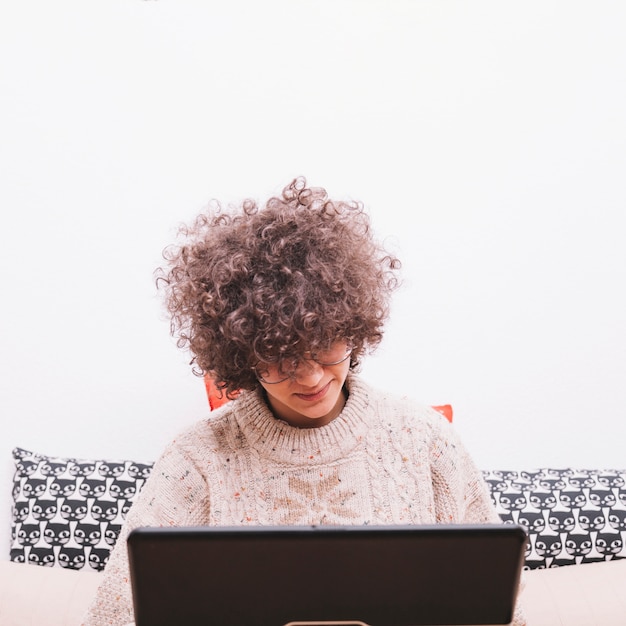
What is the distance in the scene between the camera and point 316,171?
1853 mm

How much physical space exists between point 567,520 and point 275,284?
3.39ft

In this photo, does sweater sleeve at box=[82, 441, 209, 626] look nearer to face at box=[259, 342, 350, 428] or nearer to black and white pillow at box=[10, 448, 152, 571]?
face at box=[259, 342, 350, 428]

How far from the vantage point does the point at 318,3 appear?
182cm

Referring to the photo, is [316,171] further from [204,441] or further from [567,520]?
[567,520]

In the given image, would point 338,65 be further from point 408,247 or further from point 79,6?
point 79,6

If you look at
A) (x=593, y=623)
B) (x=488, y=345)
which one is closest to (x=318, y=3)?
(x=488, y=345)

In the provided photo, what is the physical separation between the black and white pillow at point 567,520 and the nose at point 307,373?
0.82m

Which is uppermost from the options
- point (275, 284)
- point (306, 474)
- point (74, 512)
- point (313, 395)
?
point (275, 284)

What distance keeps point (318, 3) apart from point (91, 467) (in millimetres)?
1295

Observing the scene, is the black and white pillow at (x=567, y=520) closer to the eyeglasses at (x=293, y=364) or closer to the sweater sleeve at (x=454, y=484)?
the sweater sleeve at (x=454, y=484)

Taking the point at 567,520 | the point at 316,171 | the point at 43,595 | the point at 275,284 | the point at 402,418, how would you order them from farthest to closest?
the point at 316,171 → the point at 567,520 → the point at 43,595 → the point at 402,418 → the point at 275,284

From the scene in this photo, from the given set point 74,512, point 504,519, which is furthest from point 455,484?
point 74,512

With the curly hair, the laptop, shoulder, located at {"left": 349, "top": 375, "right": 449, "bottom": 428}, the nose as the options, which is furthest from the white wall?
the laptop

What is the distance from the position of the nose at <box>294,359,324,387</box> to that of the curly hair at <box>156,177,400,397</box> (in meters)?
0.02
